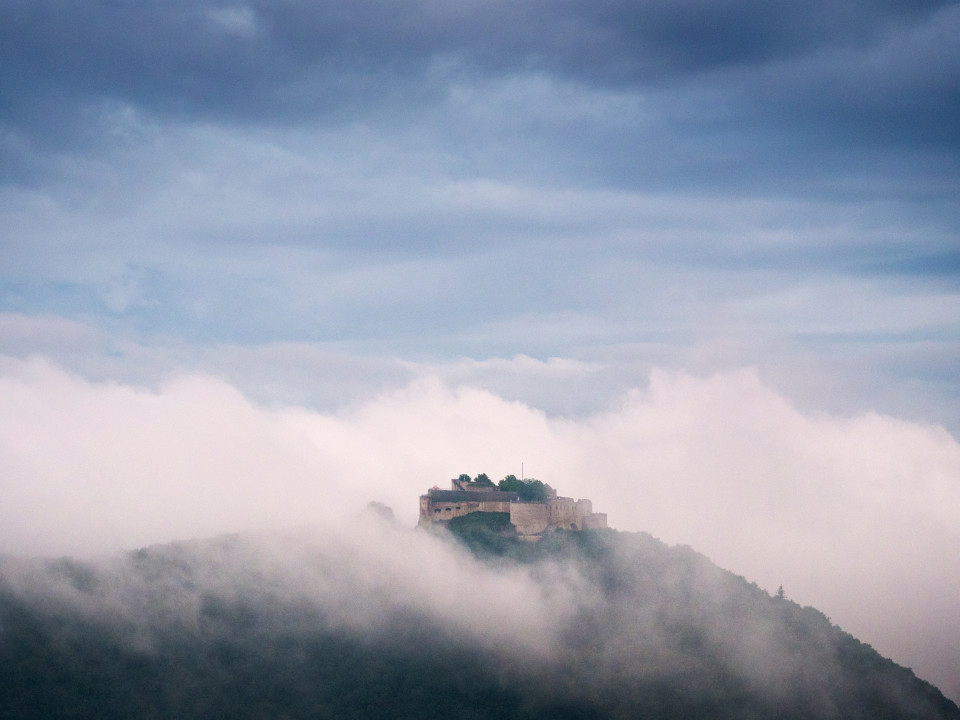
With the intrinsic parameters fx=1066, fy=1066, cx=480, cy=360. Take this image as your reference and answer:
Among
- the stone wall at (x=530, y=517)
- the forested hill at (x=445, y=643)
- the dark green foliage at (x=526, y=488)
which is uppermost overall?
the dark green foliage at (x=526, y=488)

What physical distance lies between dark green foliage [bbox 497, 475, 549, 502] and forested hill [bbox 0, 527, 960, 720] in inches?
298

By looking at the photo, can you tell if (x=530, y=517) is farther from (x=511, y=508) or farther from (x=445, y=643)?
(x=445, y=643)

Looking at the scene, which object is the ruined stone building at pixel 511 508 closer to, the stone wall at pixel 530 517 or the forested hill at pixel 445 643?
the stone wall at pixel 530 517

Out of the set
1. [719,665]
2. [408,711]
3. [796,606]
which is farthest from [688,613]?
[408,711]

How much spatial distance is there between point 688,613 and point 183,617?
274 ft

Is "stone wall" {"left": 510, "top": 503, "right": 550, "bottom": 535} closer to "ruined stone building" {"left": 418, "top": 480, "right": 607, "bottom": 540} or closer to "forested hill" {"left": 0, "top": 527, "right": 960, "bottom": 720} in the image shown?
"ruined stone building" {"left": 418, "top": 480, "right": 607, "bottom": 540}

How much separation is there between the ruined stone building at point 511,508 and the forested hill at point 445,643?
4.13 metres

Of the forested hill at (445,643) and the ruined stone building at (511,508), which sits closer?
the forested hill at (445,643)

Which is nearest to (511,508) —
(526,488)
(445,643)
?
(526,488)

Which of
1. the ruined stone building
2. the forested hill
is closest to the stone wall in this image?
the ruined stone building

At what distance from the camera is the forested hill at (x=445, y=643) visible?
159 m

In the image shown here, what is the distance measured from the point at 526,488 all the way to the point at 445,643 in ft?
91.9

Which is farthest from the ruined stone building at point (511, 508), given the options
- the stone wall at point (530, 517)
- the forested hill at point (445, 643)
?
the forested hill at point (445, 643)

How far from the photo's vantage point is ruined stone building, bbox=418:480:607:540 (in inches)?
6363
